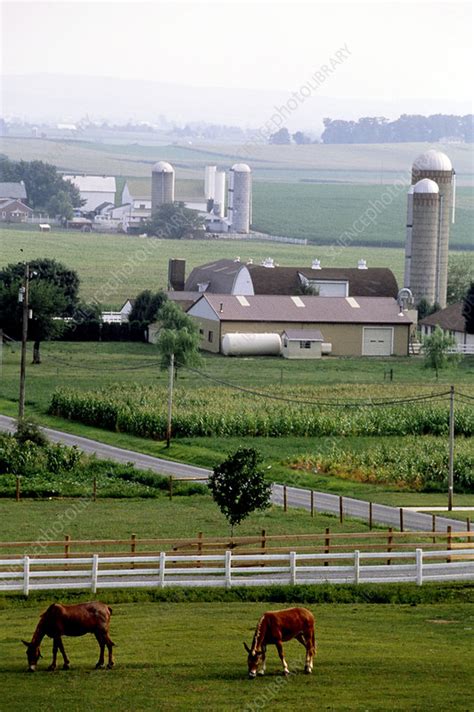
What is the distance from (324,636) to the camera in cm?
2488

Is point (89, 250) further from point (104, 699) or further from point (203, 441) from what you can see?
point (104, 699)

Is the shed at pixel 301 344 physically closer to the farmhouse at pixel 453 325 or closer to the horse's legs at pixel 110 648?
the farmhouse at pixel 453 325

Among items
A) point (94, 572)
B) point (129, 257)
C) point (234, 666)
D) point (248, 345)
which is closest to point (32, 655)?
point (234, 666)

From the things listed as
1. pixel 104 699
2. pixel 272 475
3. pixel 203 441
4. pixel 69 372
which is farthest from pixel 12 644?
pixel 69 372

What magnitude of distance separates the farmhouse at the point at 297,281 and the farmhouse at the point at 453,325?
875 cm

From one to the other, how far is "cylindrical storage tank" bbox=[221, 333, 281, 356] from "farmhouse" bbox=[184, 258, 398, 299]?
55.7 feet

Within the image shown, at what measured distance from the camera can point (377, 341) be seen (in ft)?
288

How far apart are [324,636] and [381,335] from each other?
63.6 m

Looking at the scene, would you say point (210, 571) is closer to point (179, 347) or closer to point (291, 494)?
point (291, 494)

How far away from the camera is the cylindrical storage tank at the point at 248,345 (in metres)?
83.6

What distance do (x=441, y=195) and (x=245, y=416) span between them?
6144 cm

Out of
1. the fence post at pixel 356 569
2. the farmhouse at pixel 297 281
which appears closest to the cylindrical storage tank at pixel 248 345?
the farmhouse at pixel 297 281

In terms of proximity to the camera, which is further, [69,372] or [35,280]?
[35,280]

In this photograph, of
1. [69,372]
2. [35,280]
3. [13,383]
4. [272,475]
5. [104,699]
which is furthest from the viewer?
[35,280]
